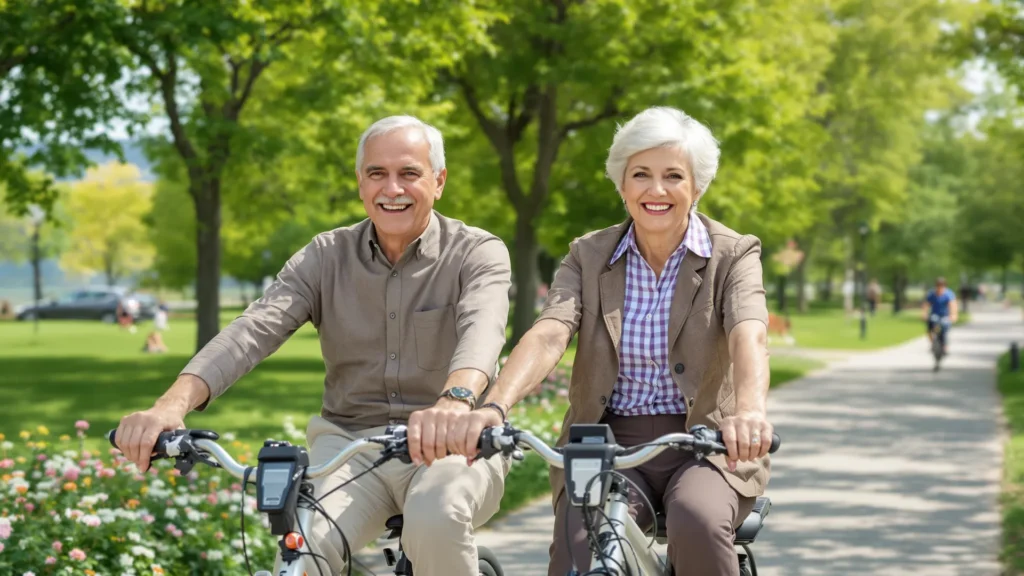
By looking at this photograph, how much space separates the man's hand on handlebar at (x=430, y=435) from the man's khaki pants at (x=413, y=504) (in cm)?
40

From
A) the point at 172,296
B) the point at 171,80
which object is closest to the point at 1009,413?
the point at 171,80

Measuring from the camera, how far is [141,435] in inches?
121

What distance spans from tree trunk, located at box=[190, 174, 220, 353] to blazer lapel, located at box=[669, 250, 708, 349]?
16936mm

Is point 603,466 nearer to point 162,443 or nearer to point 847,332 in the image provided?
point 162,443

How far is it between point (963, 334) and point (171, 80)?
30329 mm

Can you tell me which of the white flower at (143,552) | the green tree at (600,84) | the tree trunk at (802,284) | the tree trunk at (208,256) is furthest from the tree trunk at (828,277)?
the white flower at (143,552)

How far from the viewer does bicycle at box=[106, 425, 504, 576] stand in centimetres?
282

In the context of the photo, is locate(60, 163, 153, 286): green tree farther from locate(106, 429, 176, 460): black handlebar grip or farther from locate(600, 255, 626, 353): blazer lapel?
locate(106, 429, 176, 460): black handlebar grip

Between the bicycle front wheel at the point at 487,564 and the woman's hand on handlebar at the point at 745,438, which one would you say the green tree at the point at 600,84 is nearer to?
the bicycle front wheel at the point at 487,564

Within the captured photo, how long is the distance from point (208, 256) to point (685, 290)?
17888 mm

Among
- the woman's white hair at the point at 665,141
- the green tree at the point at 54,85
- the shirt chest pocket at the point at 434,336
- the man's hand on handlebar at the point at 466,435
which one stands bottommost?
the man's hand on handlebar at the point at 466,435

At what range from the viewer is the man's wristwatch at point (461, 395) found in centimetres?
328

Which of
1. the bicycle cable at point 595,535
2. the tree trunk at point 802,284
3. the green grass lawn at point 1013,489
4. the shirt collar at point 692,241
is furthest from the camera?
the tree trunk at point 802,284

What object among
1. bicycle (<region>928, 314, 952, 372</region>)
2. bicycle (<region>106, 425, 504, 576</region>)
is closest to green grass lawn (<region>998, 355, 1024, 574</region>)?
bicycle (<region>106, 425, 504, 576</region>)
